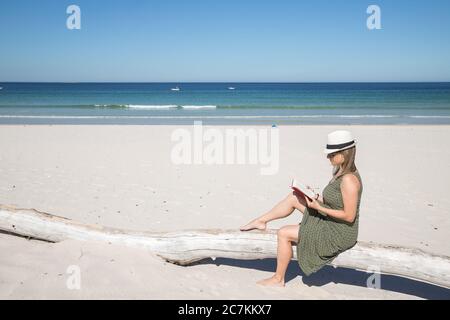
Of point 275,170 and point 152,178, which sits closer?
point 152,178

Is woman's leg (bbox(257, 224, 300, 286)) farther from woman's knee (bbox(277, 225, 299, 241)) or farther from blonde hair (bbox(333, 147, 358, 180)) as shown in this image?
blonde hair (bbox(333, 147, 358, 180))

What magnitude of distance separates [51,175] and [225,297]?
259 inches

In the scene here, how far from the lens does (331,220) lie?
154 inches

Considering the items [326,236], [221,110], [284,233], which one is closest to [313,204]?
[326,236]

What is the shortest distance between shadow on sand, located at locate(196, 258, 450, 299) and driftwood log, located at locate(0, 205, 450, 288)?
1.46 feet

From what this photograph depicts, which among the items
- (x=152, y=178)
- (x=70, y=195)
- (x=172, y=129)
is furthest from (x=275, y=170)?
(x=172, y=129)

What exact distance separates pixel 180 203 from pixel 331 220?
12.8 feet

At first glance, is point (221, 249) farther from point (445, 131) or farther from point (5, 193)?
point (445, 131)

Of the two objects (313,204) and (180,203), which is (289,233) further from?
(180,203)

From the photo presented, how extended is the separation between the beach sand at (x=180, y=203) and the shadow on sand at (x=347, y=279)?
0.7 inches

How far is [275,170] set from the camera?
9.99m

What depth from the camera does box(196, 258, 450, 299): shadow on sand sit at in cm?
429

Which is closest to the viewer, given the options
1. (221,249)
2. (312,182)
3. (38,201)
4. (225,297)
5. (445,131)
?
(225,297)
